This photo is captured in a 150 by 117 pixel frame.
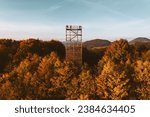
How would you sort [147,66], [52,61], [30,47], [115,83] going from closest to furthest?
[115,83], [147,66], [52,61], [30,47]

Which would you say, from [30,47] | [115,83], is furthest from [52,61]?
[30,47]

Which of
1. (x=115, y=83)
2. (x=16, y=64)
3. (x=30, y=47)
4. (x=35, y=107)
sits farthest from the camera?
(x=30, y=47)

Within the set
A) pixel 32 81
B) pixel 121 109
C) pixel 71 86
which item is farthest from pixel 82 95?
pixel 121 109

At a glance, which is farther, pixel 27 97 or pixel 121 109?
pixel 27 97

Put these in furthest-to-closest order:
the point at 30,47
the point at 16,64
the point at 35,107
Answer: the point at 30,47, the point at 16,64, the point at 35,107

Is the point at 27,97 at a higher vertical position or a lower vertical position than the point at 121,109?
lower

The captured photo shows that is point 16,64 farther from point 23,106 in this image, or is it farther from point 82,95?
point 23,106

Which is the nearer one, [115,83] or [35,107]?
[35,107]

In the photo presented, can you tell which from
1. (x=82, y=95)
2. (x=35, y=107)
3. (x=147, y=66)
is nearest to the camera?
(x=35, y=107)

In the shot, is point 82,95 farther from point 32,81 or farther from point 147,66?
point 147,66
